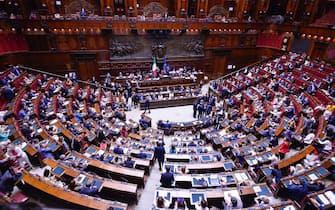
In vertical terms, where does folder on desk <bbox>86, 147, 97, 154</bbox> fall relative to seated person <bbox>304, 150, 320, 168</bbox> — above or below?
below

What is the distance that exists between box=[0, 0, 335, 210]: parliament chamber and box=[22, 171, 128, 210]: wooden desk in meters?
0.03

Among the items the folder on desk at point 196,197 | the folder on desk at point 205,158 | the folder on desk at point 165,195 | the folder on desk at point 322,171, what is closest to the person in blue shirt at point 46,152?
the folder on desk at point 165,195

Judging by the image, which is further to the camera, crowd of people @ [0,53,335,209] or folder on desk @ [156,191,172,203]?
crowd of people @ [0,53,335,209]

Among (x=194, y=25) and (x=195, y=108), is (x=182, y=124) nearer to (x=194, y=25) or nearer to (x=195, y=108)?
(x=195, y=108)

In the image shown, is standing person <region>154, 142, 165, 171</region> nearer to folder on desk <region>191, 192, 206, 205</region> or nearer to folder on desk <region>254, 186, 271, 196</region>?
folder on desk <region>191, 192, 206, 205</region>

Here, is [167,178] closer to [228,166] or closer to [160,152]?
[160,152]

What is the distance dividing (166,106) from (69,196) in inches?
442

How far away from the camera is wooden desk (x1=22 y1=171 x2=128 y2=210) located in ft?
16.9

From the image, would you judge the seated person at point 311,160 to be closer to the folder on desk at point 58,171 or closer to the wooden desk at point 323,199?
the wooden desk at point 323,199

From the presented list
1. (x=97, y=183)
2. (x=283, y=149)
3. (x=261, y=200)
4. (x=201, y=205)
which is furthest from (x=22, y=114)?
(x=283, y=149)

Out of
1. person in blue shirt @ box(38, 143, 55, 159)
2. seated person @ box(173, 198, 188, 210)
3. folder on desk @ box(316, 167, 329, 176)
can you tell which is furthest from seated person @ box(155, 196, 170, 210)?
folder on desk @ box(316, 167, 329, 176)

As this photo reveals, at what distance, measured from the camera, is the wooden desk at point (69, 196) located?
5141 millimetres

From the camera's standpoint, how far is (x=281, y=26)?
62.0ft

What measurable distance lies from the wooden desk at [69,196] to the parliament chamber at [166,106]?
25 mm
